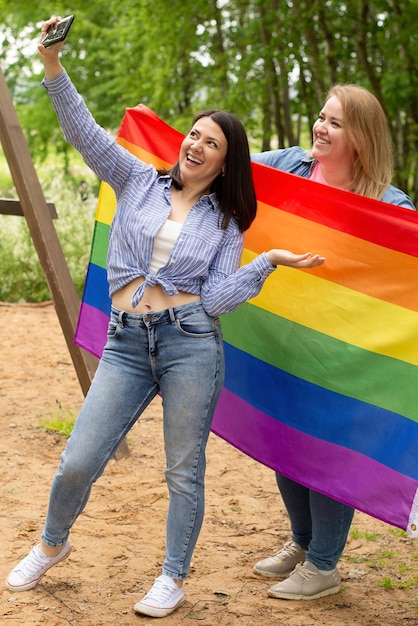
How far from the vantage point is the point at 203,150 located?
3172 millimetres

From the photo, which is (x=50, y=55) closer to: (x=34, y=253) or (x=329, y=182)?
(x=329, y=182)

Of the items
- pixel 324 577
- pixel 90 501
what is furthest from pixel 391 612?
pixel 90 501

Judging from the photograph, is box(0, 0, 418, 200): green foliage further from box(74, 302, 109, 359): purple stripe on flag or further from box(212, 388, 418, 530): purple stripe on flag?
box(212, 388, 418, 530): purple stripe on flag

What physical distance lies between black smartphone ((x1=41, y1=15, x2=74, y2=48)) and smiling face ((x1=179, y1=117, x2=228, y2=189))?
535 millimetres

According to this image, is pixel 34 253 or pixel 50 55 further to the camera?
pixel 34 253

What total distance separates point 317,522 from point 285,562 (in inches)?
16.6

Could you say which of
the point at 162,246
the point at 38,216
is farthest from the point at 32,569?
the point at 38,216

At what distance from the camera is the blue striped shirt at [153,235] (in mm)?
3129

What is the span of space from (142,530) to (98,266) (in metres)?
1.30

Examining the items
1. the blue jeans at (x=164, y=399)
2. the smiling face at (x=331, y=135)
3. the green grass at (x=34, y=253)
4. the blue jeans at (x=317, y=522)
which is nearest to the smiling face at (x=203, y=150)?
the smiling face at (x=331, y=135)

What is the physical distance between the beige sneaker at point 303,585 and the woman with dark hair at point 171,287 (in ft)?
1.98

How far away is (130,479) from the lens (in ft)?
16.6

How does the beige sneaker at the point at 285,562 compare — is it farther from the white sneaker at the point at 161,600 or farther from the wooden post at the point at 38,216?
the wooden post at the point at 38,216

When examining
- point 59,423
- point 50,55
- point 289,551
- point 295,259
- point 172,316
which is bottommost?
point 59,423
